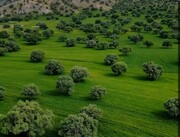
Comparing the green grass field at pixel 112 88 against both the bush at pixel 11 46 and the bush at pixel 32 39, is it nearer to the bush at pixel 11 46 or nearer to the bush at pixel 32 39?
the bush at pixel 11 46

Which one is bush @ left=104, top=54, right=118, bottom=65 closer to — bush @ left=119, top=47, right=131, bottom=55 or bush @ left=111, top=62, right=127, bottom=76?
bush @ left=111, top=62, right=127, bottom=76

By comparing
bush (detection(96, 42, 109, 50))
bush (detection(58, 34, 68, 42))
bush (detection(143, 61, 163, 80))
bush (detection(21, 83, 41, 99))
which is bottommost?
bush (detection(21, 83, 41, 99))

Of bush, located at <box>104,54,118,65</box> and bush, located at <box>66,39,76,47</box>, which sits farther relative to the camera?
bush, located at <box>66,39,76,47</box>

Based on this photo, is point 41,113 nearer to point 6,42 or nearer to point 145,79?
point 145,79

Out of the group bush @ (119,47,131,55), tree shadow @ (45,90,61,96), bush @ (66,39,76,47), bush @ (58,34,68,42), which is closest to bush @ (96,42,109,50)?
bush @ (66,39,76,47)

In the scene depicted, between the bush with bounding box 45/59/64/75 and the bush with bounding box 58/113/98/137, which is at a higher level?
the bush with bounding box 45/59/64/75

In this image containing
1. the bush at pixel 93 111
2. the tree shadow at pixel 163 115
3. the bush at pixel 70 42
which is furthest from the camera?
the bush at pixel 70 42

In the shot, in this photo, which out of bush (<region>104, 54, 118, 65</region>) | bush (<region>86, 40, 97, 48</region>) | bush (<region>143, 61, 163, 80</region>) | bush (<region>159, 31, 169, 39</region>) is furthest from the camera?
bush (<region>159, 31, 169, 39</region>)

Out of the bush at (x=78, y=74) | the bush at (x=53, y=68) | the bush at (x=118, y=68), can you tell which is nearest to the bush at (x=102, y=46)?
the bush at (x=118, y=68)
